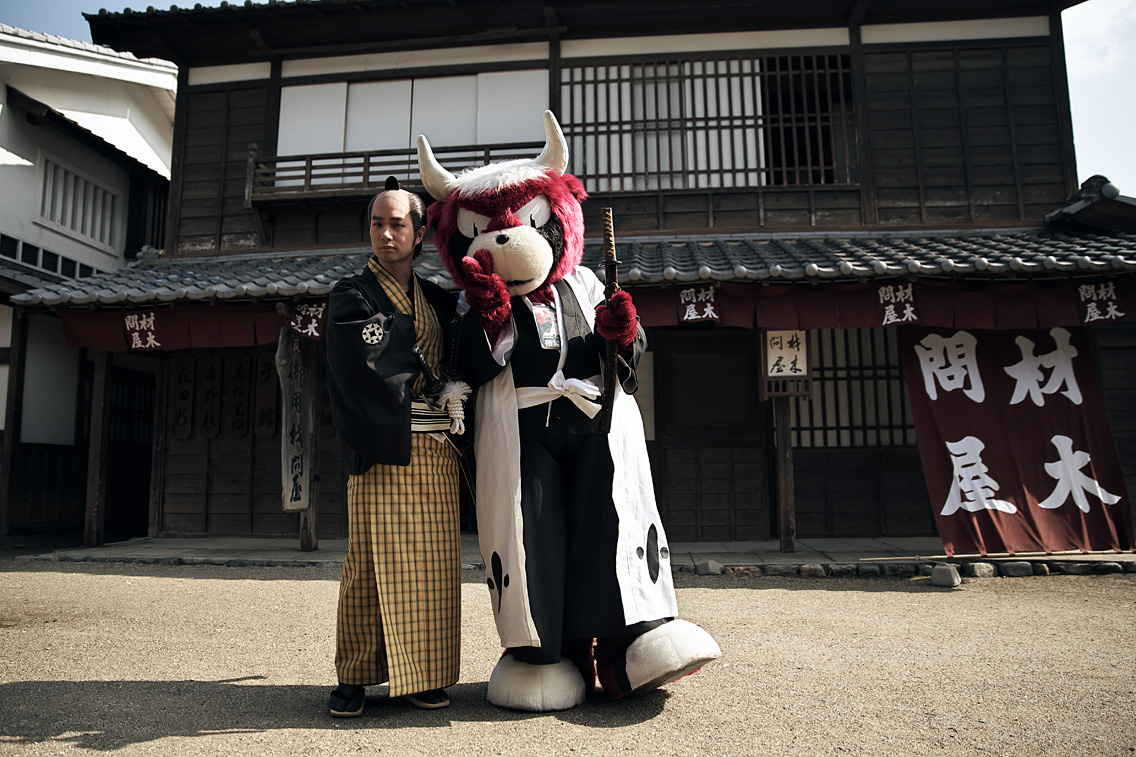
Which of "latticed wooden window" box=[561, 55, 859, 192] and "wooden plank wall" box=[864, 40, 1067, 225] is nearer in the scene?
"wooden plank wall" box=[864, 40, 1067, 225]

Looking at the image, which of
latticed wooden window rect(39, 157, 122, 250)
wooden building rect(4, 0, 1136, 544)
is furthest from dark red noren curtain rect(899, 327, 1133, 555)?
latticed wooden window rect(39, 157, 122, 250)

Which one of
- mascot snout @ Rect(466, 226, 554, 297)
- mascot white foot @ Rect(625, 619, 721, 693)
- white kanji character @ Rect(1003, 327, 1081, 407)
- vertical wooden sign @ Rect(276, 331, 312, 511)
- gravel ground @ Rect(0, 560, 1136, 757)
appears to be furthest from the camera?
vertical wooden sign @ Rect(276, 331, 312, 511)

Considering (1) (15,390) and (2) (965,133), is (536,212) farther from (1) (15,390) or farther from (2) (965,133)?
(1) (15,390)

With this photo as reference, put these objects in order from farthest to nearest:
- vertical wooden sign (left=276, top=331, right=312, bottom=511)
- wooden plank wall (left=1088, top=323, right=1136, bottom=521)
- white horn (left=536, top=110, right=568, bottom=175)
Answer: wooden plank wall (left=1088, top=323, right=1136, bottom=521) → vertical wooden sign (left=276, top=331, right=312, bottom=511) → white horn (left=536, top=110, right=568, bottom=175)

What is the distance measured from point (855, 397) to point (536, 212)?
6.37 meters

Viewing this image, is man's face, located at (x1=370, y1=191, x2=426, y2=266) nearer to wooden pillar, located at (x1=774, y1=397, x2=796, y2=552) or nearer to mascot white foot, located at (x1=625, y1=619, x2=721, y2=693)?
mascot white foot, located at (x1=625, y1=619, x2=721, y2=693)

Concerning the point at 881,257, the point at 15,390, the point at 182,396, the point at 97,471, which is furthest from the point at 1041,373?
the point at 15,390

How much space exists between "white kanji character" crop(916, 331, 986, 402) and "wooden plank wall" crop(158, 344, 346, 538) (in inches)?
261

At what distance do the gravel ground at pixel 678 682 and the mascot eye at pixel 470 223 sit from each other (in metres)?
1.96

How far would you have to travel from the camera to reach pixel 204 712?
2.74 m

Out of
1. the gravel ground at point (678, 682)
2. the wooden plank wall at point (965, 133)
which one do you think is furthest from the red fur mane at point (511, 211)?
the wooden plank wall at point (965, 133)

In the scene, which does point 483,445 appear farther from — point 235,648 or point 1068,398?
point 1068,398

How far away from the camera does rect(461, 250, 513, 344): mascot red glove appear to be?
2789mm

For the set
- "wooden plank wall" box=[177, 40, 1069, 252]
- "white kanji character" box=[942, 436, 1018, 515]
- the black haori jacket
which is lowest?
"white kanji character" box=[942, 436, 1018, 515]
